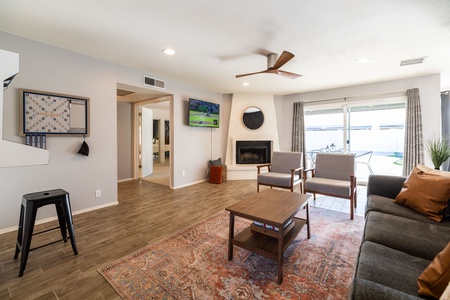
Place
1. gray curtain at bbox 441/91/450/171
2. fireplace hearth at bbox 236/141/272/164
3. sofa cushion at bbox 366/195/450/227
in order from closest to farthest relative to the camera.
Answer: sofa cushion at bbox 366/195/450/227 < gray curtain at bbox 441/91/450/171 < fireplace hearth at bbox 236/141/272/164

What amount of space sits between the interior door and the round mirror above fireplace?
2806mm

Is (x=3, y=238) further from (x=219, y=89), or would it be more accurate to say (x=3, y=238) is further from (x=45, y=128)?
(x=219, y=89)

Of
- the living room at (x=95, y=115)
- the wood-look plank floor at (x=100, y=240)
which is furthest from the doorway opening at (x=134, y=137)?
the wood-look plank floor at (x=100, y=240)

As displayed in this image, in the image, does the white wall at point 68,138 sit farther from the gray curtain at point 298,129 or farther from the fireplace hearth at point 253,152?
the gray curtain at point 298,129

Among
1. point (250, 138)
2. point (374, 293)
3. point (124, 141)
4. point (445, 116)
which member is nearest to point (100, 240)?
point (374, 293)

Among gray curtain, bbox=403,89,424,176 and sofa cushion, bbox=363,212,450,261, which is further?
gray curtain, bbox=403,89,424,176

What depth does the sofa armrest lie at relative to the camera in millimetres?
2305

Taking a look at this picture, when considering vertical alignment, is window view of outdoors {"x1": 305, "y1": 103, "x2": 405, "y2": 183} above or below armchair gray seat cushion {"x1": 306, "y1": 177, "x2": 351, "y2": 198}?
above

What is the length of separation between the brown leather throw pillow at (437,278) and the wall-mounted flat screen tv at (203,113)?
13.8ft

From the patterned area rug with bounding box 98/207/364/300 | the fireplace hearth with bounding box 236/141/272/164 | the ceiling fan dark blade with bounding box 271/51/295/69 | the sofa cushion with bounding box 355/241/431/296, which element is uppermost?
the ceiling fan dark blade with bounding box 271/51/295/69

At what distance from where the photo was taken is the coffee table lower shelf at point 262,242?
67.4 inches

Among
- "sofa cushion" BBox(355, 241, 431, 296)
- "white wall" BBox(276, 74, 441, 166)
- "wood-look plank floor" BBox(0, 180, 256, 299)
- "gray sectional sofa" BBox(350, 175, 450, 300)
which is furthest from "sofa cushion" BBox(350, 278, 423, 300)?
"white wall" BBox(276, 74, 441, 166)

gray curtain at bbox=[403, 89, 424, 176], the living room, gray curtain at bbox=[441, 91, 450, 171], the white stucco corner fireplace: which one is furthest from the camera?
the white stucco corner fireplace

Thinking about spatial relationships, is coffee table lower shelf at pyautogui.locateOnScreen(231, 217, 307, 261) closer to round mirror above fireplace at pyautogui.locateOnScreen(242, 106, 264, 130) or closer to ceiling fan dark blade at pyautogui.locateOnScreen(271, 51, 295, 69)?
ceiling fan dark blade at pyautogui.locateOnScreen(271, 51, 295, 69)
